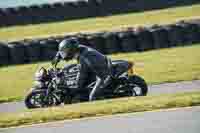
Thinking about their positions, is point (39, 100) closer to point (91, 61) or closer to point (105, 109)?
point (91, 61)

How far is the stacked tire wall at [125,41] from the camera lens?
68.6 feet

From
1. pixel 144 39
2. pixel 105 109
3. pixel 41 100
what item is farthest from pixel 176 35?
pixel 105 109

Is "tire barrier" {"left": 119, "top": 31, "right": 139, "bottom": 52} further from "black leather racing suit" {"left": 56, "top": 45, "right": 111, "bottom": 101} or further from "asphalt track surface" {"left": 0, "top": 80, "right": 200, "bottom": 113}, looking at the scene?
"black leather racing suit" {"left": 56, "top": 45, "right": 111, "bottom": 101}

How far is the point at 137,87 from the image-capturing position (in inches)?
506

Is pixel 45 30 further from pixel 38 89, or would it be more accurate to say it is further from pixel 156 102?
pixel 156 102

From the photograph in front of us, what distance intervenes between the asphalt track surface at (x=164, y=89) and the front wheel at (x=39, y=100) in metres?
0.23

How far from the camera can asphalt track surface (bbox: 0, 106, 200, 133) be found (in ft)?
29.4

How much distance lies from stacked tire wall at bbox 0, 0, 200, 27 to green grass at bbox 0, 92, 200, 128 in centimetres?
2154

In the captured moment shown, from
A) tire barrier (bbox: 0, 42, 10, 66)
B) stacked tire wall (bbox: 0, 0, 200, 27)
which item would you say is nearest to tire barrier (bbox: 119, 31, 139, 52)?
tire barrier (bbox: 0, 42, 10, 66)

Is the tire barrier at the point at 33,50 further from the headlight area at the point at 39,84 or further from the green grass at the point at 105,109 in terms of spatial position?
the green grass at the point at 105,109

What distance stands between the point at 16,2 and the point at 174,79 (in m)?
25.9

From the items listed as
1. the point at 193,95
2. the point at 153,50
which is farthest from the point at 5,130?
the point at 153,50

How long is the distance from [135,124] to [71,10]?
23.9m

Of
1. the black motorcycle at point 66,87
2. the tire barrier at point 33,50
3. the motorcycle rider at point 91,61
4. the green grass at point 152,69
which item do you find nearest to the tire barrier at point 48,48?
the tire barrier at point 33,50
